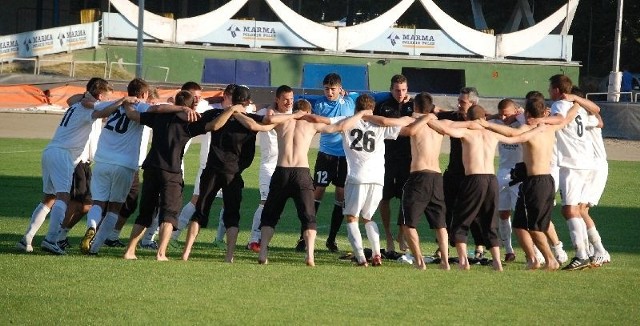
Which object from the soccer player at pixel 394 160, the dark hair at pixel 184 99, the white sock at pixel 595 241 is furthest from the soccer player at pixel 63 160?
the white sock at pixel 595 241

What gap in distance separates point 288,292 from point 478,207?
10.6 ft

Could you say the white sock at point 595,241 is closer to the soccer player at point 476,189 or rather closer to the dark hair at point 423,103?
the soccer player at point 476,189

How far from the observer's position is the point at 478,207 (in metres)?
14.5

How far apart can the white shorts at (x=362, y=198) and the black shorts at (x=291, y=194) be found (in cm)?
52

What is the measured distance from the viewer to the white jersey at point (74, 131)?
1541 centimetres

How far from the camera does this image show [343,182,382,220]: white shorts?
14.9 meters

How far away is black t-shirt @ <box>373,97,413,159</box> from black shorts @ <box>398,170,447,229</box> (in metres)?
1.53

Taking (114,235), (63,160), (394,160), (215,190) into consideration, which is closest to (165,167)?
(215,190)

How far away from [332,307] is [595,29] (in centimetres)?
5344

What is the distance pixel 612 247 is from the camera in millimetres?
18031

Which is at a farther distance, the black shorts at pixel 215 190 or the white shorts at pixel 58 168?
the white shorts at pixel 58 168

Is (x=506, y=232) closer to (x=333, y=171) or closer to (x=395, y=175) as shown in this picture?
(x=395, y=175)

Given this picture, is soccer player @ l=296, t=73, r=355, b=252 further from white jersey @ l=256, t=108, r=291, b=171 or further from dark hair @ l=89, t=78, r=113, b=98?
dark hair @ l=89, t=78, r=113, b=98

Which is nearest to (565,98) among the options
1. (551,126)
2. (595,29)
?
(551,126)
